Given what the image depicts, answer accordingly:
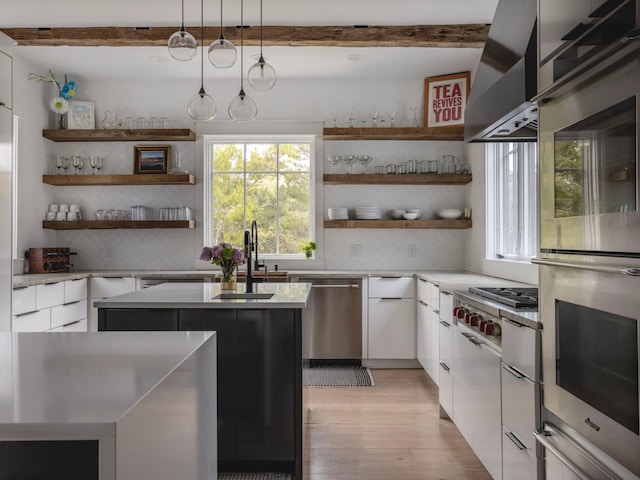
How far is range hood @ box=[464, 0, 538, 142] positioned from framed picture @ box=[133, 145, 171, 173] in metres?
3.55

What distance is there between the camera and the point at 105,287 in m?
5.03

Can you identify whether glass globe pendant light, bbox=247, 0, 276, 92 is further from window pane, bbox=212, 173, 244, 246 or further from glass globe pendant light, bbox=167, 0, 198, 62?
window pane, bbox=212, 173, 244, 246

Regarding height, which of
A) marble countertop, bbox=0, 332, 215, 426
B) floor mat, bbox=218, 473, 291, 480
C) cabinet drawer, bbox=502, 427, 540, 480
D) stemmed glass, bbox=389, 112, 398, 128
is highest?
stemmed glass, bbox=389, 112, 398, 128

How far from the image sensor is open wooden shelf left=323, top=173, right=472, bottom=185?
526 centimetres

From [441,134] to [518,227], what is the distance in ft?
5.15

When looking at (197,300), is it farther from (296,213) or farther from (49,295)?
(296,213)

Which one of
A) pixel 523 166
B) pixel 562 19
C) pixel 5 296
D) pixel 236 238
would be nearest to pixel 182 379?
pixel 562 19

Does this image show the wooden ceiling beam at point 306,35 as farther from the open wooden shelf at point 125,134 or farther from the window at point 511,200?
the open wooden shelf at point 125,134

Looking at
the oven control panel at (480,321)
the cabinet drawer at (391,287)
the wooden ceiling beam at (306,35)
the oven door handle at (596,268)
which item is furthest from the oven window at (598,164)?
the cabinet drawer at (391,287)

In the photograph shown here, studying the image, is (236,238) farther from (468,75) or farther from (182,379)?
(182,379)

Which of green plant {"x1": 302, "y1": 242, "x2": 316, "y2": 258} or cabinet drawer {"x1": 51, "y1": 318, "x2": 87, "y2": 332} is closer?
cabinet drawer {"x1": 51, "y1": 318, "x2": 87, "y2": 332}

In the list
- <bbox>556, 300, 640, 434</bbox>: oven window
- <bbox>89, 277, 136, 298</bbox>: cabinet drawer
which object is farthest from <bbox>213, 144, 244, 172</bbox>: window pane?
<bbox>556, 300, 640, 434</bbox>: oven window

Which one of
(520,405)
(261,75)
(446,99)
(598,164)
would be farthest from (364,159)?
(598,164)

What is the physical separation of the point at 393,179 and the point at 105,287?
304 cm
